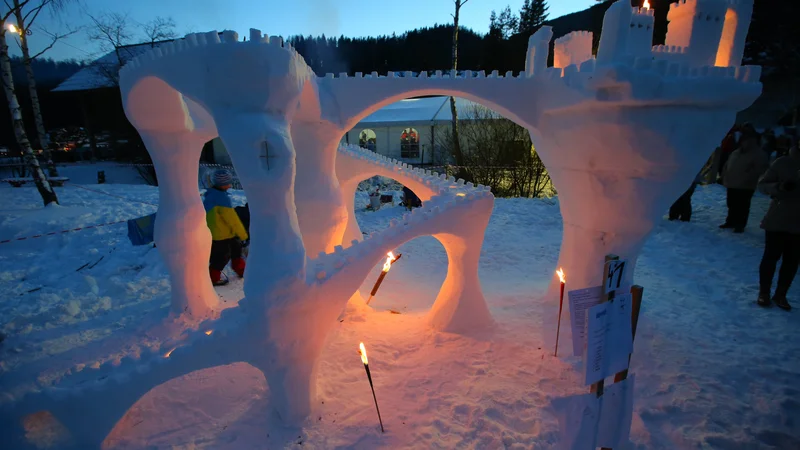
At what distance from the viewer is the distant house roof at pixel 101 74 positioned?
13594 millimetres

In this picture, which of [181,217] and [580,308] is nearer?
[580,308]

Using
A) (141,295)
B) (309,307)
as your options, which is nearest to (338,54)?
(141,295)

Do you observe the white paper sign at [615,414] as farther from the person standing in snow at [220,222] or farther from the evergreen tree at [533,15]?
the evergreen tree at [533,15]

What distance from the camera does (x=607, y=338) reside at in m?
1.73

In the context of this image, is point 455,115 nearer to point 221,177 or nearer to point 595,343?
point 221,177

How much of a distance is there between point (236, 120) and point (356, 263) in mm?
1215

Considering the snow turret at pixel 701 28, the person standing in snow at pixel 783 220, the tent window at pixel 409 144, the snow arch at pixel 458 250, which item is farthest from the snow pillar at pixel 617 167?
the tent window at pixel 409 144

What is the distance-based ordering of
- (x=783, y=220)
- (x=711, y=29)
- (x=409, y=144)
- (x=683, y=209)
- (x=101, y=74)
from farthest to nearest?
(x=409, y=144) < (x=101, y=74) < (x=683, y=209) < (x=783, y=220) < (x=711, y=29)

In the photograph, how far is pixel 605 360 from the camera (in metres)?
1.73

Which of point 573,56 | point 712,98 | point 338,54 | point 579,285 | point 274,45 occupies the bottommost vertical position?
point 579,285

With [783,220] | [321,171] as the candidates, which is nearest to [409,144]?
[321,171]

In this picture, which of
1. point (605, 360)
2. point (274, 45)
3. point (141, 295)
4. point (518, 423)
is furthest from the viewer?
point (141, 295)

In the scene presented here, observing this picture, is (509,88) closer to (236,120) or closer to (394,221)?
(394,221)

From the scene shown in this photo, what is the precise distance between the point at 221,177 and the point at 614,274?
4672 mm
